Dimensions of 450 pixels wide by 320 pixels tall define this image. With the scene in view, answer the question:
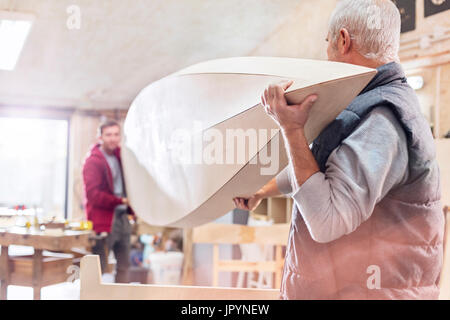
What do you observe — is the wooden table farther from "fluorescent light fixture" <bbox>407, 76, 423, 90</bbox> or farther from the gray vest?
"fluorescent light fixture" <bbox>407, 76, 423, 90</bbox>

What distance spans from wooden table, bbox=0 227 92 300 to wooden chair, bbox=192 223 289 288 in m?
0.63

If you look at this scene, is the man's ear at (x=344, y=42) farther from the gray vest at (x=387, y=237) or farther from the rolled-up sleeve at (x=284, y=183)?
the rolled-up sleeve at (x=284, y=183)

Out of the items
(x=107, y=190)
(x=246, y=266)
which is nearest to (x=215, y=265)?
(x=246, y=266)

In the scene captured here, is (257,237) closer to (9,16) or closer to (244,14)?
(244,14)


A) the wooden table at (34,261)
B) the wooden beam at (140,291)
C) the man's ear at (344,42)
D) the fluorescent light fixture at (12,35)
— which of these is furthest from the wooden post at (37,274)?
the man's ear at (344,42)

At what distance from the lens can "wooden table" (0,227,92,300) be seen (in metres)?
0.99

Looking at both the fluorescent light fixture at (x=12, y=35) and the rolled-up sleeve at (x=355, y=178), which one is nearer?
the rolled-up sleeve at (x=355, y=178)

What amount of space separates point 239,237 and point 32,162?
0.81m

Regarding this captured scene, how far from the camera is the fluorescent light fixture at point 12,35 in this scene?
983mm

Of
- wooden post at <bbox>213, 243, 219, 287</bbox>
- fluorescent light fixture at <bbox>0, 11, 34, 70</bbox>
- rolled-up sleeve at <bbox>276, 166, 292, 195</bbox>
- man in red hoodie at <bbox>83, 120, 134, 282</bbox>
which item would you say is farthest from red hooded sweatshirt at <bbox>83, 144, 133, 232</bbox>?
wooden post at <bbox>213, 243, 219, 287</bbox>

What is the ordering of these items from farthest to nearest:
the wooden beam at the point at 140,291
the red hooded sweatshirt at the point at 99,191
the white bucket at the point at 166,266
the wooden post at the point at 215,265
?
the wooden post at the point at 215,265 → the white bucket at the point at 166,266 → the red hooded sweatshirt at the point at 99,191 → the wooden beam at the point at 140,291

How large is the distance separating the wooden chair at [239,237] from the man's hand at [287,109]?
101 cm

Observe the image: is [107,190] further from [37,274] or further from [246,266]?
[246,266]

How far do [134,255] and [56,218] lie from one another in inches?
12.4
